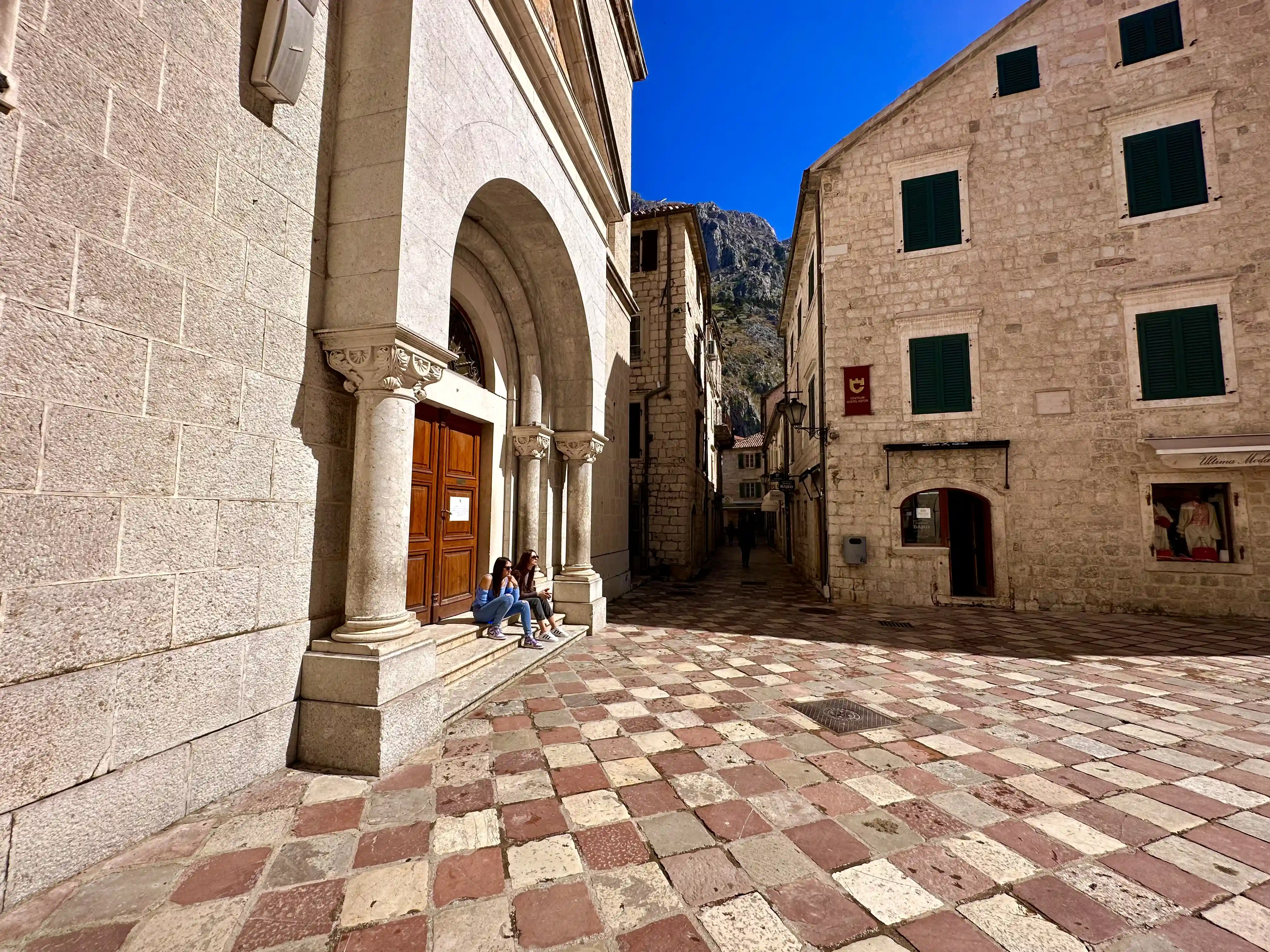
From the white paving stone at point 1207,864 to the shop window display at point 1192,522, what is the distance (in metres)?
9.12

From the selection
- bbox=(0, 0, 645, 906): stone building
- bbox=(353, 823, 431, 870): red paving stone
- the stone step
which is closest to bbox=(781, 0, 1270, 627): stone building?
the stone step

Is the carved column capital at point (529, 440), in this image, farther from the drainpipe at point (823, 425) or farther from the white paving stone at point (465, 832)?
the drainpipe at point (823, 425)

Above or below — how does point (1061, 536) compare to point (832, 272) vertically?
below

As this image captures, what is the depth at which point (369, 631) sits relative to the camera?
3309mm

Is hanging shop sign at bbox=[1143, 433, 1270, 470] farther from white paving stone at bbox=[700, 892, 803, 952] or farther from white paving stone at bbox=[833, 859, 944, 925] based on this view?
white paving stone at bbox=[700, 892, 803, 952]

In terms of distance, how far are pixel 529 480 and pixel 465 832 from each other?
15.4 feet

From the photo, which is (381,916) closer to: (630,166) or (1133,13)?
(630,166)

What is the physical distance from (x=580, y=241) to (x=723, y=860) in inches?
280

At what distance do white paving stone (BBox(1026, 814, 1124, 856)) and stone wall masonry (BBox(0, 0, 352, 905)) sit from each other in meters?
4.39

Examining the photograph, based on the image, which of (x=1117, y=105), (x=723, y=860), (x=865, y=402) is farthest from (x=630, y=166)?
(x=723, y=860)

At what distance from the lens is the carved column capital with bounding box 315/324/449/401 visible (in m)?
3.34

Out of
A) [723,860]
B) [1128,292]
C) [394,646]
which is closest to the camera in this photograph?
[723,860]

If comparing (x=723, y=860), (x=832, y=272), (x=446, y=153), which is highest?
(x=832, y=272)

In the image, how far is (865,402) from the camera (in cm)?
1038
